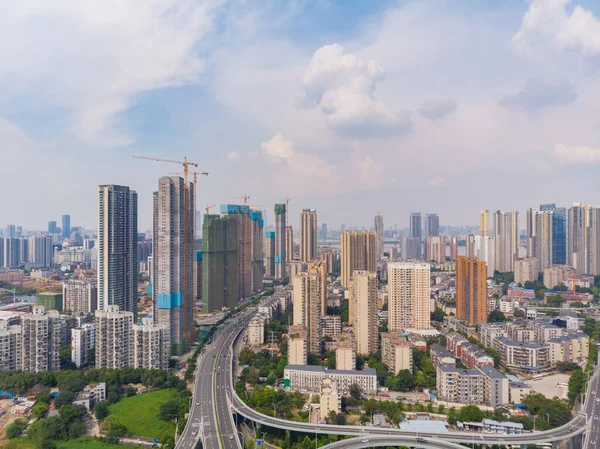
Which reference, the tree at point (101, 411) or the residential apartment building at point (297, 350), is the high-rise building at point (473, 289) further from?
the tree at point (101, 411)

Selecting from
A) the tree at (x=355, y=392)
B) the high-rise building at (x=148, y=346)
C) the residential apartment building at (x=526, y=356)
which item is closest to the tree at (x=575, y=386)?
the residential apartment building at (x=526, y=356)

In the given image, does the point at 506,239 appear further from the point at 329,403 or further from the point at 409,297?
the point at 329,403

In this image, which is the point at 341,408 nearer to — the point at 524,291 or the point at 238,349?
the point at 238,349

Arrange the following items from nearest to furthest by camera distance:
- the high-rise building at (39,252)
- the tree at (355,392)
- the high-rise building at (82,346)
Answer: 1. the tree at (355,392)
2. the high-rise building at (82,346)
3. the high-rise building at (39,252)

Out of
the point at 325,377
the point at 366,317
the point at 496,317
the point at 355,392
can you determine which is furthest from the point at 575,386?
the point at 496,317

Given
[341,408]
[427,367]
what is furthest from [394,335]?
[341,408]
